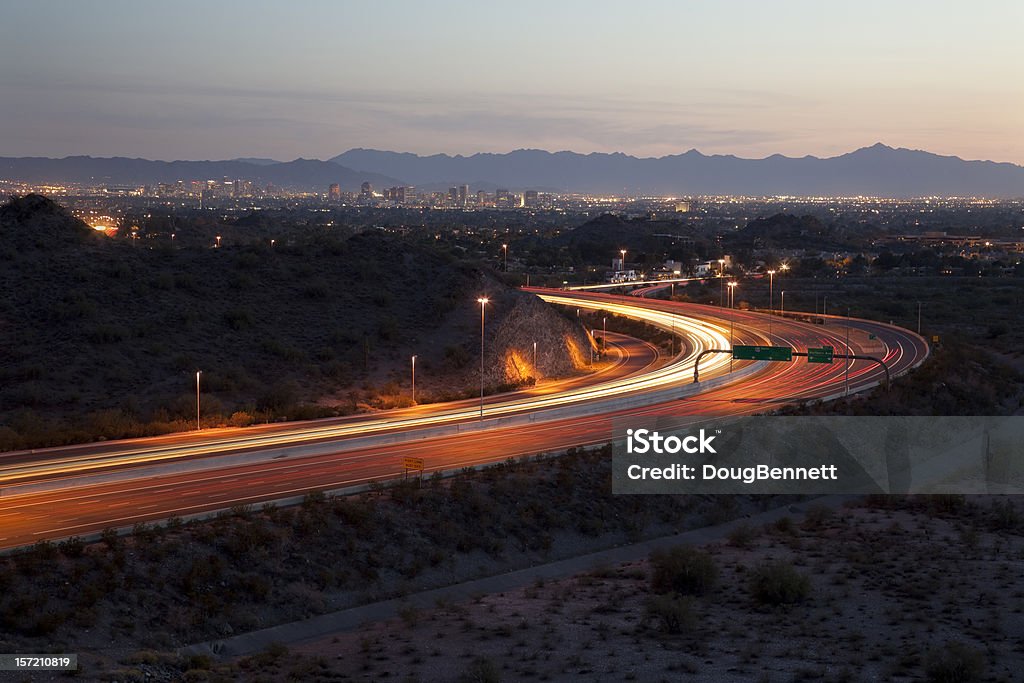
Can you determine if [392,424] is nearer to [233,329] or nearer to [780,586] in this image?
[780,586]

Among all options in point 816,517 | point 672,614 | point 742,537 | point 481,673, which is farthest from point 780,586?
point 816,517

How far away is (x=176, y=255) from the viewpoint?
70.6 meters

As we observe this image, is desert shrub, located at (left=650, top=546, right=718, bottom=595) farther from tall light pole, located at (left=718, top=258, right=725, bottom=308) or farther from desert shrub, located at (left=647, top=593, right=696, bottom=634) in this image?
tall light pole, located at (left=718, top=258, right=725, bottom=308)

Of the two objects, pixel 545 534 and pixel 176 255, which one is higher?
pixel 176 255

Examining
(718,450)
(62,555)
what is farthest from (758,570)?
(62,555)

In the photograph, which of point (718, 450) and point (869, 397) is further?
point (869, 397)

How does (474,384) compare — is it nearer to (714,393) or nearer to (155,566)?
(714,393)

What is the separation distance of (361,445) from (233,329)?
24.5 meters

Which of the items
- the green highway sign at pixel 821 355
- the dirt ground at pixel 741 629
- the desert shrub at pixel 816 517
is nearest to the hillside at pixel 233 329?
the green highway sign at pixel 821 355

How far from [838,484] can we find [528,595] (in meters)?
18.3

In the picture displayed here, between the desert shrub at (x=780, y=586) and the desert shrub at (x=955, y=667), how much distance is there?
607 centimetres

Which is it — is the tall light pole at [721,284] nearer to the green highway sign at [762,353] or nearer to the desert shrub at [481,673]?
the green highway sign at [762,353]

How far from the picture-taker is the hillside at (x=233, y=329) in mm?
49031

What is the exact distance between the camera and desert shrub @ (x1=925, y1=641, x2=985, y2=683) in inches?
741
